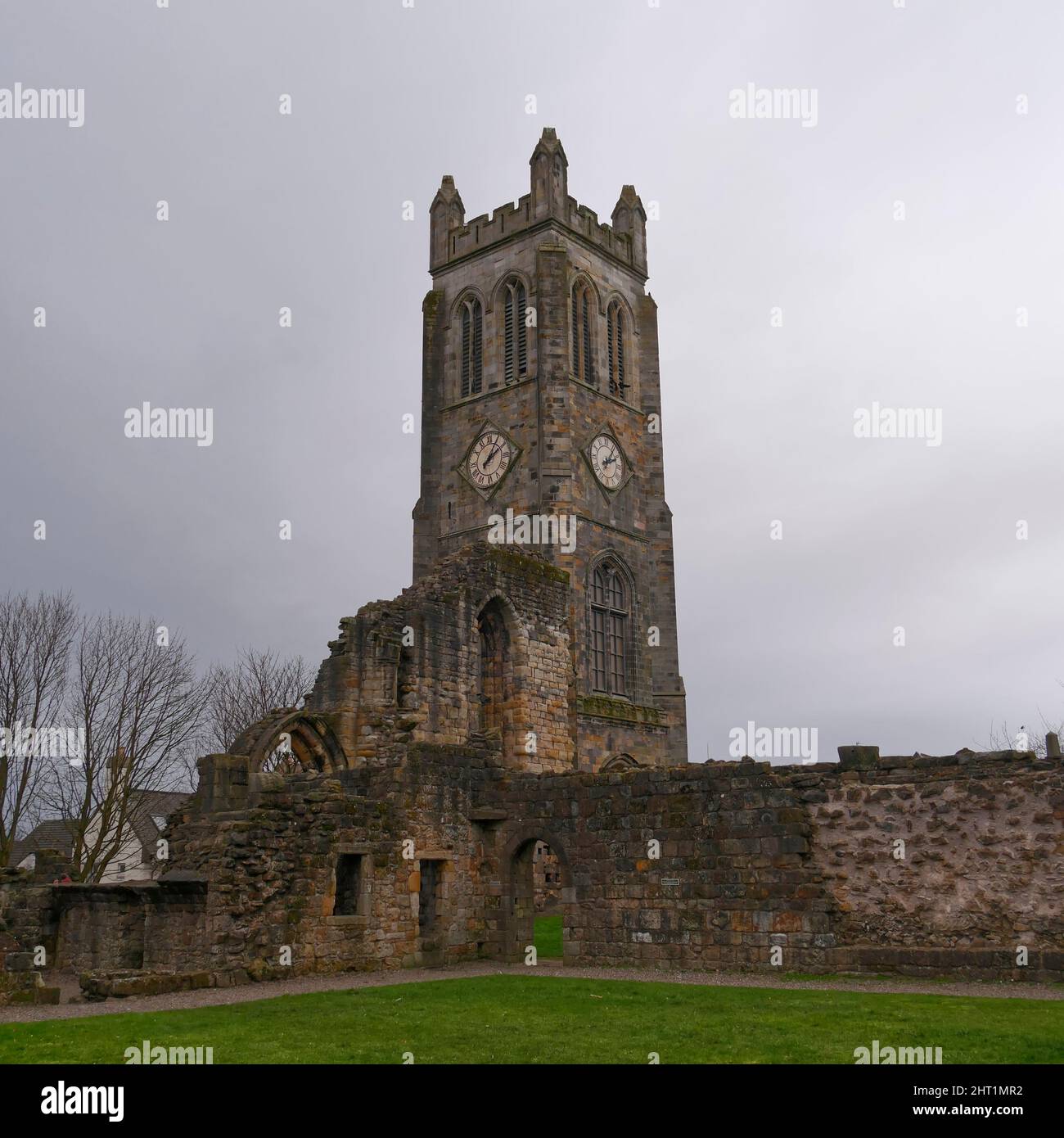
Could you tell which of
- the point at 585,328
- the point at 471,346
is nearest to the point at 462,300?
the point at 471,346

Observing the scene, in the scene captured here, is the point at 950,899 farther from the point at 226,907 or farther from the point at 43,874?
the point at 43,874

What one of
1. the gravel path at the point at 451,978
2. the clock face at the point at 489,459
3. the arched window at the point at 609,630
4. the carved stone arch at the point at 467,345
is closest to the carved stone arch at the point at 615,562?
the arched window at the point at 609,630

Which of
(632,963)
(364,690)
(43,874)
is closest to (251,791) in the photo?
(364,690)

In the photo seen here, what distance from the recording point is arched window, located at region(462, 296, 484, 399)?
4038 cm

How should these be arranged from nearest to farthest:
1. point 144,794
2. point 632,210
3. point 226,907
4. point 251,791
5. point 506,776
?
point 226,907
point 251,791
point 506,776
point 144,794
point 632,210

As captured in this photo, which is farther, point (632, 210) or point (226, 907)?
point (632, 210)

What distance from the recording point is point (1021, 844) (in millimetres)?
14766

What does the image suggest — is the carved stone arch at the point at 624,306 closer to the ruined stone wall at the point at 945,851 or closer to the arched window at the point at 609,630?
the arched window at the point at 609,630

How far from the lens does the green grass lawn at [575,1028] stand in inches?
367

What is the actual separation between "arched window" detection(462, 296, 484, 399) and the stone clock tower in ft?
→ 0.23

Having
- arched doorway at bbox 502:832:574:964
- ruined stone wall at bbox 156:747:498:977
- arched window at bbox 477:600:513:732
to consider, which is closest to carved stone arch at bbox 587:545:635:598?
arched window at bbox 477:600:513:732

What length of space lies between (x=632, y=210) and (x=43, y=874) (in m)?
33.2

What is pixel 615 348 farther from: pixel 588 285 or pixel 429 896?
pixel 429 896

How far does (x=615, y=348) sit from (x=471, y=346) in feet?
17.8
